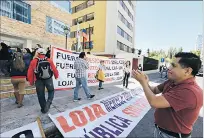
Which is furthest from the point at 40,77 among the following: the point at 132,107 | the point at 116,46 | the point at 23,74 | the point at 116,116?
the point at 116,46

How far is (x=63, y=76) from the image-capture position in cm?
712

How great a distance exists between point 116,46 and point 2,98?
82.2 feet

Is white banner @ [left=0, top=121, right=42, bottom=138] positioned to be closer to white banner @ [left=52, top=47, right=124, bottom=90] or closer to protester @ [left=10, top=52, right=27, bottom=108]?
protester @ [left=10, top=52, right=27, bottom=108]

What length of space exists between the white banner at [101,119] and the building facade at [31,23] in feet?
29.9

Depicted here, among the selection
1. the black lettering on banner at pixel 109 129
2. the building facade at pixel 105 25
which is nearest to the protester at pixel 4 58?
the black lettering on banner at pixel 109 129

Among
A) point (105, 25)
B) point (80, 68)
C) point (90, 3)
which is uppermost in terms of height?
point (90, 3)

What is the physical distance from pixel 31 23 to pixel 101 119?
433 inches

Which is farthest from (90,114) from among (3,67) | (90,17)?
(90,17)

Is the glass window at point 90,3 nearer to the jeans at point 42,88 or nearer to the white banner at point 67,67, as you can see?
the white banner at point 67,67

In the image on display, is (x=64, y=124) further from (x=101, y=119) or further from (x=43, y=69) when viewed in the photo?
(x=43, y=69)

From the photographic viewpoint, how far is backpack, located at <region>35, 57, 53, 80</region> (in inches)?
174

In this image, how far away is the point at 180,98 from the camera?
1.61 meters

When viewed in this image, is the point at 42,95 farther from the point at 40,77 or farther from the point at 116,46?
the point at 116,46

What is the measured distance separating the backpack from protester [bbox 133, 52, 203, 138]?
3310 millimetres
